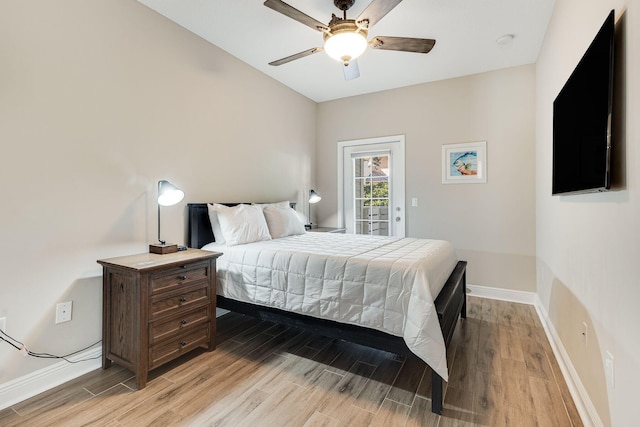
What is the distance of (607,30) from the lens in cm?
130

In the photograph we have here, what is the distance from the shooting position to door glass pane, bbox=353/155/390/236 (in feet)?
14.7

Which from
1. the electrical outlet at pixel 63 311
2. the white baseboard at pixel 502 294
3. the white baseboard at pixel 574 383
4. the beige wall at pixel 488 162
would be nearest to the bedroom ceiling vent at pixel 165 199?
the electrical outlet at pixel 63 311

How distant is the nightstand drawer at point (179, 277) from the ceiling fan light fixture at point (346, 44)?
1880 mm

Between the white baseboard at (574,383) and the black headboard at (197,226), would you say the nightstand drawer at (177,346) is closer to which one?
the black headboard at (197,226)

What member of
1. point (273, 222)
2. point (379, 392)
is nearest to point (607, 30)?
point (379, 392)

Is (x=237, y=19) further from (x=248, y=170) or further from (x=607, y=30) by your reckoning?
(x=607, y=30)

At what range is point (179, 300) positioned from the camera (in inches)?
85.3

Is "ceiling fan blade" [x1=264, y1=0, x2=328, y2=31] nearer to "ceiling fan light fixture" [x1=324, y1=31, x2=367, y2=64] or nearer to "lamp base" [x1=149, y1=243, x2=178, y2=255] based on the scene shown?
"ceiling fan light fixture" [x1=324, y1=31, x2=367, y2=64]

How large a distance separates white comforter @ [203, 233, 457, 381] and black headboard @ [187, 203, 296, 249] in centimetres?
18

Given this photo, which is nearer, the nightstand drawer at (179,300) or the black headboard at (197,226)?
the nightstand drawer at (179,300)

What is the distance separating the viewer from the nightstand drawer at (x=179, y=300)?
201 cm

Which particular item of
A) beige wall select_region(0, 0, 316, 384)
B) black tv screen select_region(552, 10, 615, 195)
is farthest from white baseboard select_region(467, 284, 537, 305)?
beige wall select_region(0, 0, 316, 384)

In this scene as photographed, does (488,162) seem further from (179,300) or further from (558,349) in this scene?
(179,300)

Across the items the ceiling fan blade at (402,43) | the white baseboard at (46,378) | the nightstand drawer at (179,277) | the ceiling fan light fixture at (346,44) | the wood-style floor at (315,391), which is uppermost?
the ceiling fan blade at (402,43)
